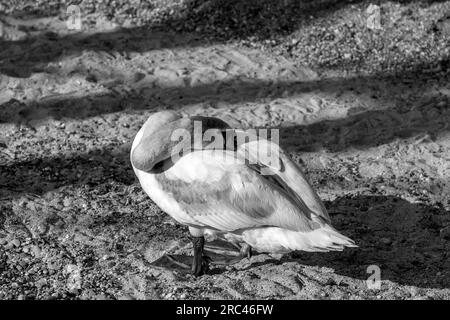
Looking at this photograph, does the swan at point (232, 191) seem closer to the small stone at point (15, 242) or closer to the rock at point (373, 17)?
the small stone at point (15, 242)

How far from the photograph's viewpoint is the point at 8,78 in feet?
27.7

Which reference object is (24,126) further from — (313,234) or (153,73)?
(313,234)

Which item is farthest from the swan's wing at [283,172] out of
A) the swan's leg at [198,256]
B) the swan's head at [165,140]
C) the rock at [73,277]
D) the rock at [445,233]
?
the rock at [73,277]

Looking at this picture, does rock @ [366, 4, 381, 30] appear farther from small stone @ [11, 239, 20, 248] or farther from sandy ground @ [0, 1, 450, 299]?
small stone @ [11, 239, 20, 248]

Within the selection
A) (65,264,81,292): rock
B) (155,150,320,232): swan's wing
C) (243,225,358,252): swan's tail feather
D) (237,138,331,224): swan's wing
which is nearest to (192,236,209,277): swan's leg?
(155,150,320,232): swan's wing

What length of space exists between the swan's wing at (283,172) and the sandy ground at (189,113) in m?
0.60

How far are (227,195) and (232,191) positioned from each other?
5 centimetres

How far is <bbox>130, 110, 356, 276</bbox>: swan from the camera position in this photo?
5652 mm

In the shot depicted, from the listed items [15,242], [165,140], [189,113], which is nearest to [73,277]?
[15,242]

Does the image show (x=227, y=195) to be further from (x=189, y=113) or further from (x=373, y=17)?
(x=373, y=17)

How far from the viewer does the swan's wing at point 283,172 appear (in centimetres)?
581

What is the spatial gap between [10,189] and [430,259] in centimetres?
349
